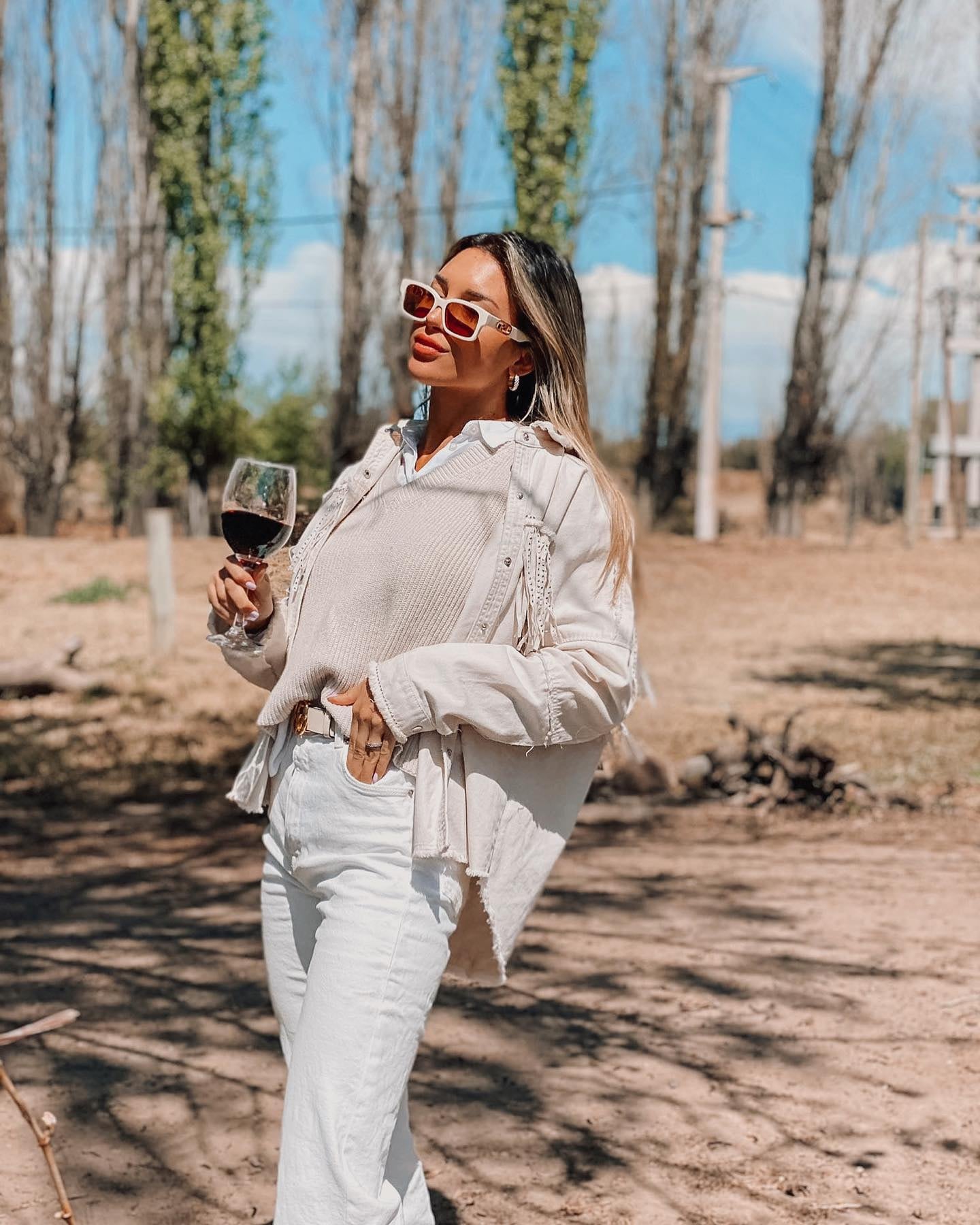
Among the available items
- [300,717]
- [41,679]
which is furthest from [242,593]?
[41,679]

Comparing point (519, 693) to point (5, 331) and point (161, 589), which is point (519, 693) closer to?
point (161, 589)

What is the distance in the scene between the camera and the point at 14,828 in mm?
7191

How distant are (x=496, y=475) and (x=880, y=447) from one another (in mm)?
49997

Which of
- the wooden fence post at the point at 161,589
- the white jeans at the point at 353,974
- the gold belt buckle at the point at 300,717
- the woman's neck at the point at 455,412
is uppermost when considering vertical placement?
the woman's neck at the point at 455,412

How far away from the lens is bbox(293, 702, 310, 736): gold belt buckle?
2164mm

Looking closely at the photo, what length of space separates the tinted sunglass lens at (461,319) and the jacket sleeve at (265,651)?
0.54 metres

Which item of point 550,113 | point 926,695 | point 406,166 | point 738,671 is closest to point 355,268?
point 550,113

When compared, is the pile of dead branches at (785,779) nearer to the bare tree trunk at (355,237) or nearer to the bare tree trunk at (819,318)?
the bare tree trunk at (355,237)

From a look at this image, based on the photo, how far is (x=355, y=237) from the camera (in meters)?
17.8

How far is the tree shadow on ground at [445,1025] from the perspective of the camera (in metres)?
3.23

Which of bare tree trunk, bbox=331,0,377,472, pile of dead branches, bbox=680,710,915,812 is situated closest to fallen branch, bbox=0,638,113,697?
bare tree trunk, bbox=331,0,377,472

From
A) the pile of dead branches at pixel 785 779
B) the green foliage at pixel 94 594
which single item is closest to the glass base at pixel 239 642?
the pile of dead branches at pixel 785 779

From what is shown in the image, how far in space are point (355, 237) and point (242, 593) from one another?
1629 cm

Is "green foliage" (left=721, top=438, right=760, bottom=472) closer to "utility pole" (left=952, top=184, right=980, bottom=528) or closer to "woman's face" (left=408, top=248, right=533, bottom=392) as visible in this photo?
"utility pole" (left=952, top=184, right=980, bottom=528)
